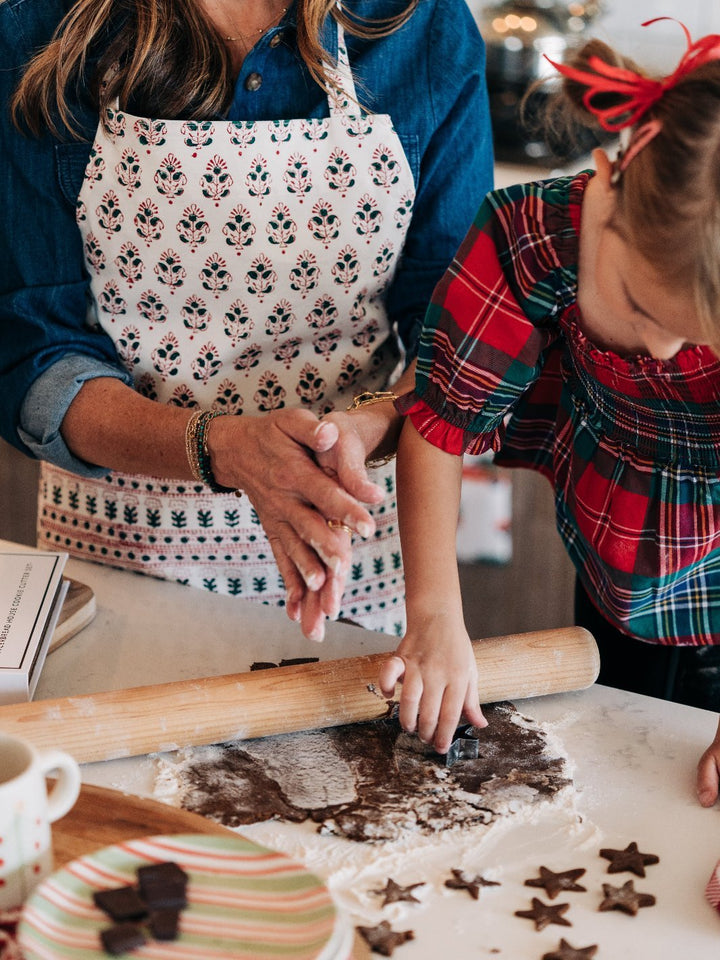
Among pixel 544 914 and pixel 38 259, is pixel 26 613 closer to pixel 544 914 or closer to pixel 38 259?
pixel 38 259

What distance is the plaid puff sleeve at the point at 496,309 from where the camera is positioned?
0.88 m

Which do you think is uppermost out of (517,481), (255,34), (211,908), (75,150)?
(255,34)

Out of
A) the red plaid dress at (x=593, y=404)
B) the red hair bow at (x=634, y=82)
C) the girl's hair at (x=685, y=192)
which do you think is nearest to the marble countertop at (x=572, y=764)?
the red plaid dress at (x=593, y=404)

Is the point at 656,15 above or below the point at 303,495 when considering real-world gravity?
above

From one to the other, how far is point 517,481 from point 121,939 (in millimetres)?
1741

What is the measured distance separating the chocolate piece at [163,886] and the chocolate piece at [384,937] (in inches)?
5.8

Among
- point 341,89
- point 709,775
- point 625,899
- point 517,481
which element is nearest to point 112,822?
point 625,899

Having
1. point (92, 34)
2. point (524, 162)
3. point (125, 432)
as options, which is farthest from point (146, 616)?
point (524, 162)

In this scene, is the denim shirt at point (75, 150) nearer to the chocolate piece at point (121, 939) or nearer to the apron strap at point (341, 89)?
the apron strap at point (341, 89)

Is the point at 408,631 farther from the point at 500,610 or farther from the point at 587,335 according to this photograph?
the point at 500,610

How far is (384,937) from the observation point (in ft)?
2.16

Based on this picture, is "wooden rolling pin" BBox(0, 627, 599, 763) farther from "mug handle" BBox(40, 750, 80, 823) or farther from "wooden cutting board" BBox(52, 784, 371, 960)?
"mug handle" BBox(40, 750, 80, 823)

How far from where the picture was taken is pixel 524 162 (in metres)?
2.50

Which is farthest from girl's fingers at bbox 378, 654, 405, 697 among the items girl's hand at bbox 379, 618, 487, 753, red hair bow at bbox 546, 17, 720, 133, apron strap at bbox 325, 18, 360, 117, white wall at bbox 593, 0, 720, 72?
white wall at bbox 593, 0, 720, 72
